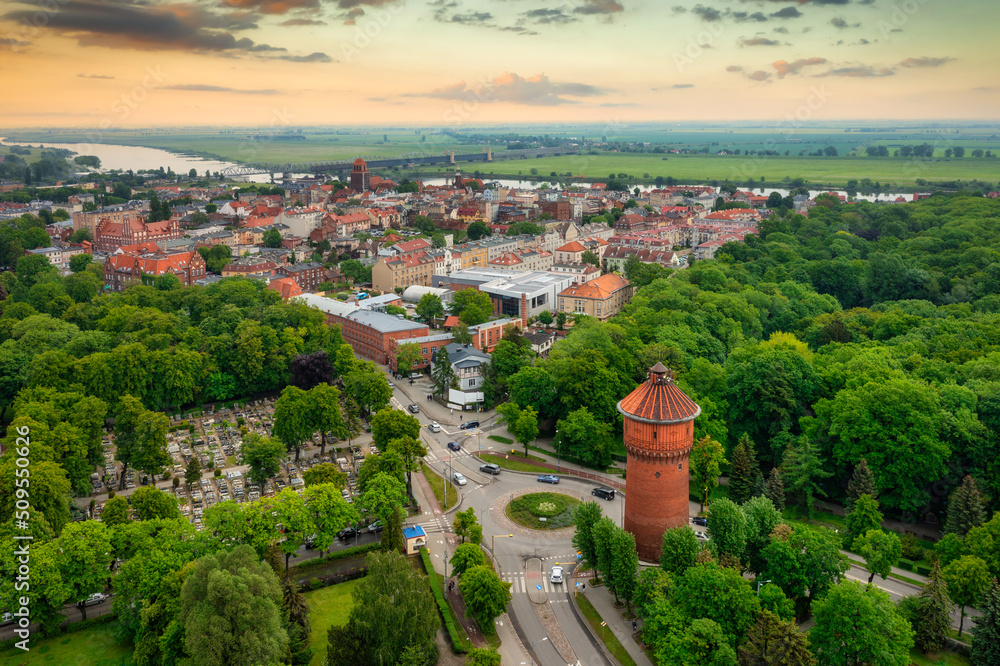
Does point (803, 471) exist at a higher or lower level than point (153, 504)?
higher

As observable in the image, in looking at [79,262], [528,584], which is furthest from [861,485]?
[79,262]

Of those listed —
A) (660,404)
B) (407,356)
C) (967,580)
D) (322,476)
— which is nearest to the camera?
(967,580)

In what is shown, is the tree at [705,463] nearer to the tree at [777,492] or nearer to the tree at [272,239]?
the tree at [777,492]

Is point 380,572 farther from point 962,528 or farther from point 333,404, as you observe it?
point 962,528

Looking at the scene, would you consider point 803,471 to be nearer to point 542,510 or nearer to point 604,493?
point 604,493

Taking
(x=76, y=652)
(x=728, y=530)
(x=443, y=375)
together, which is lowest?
(x=76, y=652)

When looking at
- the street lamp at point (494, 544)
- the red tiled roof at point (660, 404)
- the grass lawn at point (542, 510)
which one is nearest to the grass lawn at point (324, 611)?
the street lamp at point (494, 544)

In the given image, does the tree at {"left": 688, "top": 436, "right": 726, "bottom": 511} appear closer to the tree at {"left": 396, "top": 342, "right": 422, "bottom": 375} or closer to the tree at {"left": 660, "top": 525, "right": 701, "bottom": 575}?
the tree at {"left": 660, "top": 525, "right": 701, "bottom": 575}
